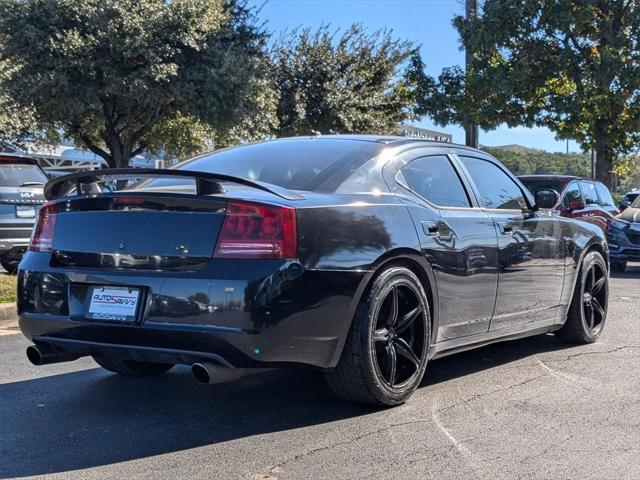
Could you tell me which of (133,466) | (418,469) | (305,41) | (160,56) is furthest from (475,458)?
(305,41)

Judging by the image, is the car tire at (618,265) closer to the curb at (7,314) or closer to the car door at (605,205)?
the car door at (605,205)

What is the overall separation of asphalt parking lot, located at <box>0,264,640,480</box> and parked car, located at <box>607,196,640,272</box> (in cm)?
869

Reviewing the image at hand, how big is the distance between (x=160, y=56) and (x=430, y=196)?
15.8 meters

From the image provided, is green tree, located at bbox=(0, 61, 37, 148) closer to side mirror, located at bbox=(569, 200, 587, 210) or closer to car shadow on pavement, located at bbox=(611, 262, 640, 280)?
side mirror, located at bbox=(569, 200, 587, 210)

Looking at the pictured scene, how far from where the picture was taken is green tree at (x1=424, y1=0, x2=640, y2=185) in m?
20.2

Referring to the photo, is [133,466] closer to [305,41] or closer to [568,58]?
[568,58]

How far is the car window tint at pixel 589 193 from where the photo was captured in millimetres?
14219

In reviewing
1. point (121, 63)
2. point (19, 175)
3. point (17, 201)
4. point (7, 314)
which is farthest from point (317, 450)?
point (121, 63)

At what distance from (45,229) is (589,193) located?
1173 cm

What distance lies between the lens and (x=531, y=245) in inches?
227

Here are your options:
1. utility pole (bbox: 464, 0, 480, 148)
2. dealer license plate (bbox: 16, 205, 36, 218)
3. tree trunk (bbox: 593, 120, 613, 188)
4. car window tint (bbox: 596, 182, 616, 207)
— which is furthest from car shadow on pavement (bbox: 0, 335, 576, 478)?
tree trunk (bbox: 593, 120, 613, 188)

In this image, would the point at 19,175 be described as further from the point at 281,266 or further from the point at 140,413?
the point at 281,266

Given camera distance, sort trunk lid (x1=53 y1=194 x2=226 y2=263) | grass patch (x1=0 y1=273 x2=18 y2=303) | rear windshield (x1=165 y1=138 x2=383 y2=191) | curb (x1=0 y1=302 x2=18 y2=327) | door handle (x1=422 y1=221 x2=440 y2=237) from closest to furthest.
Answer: trunk lid (x1=53 y1=194 x2=226 y2=263)
rear windshield (x1=165 y1=138 x2=383 y2=191)
door handle (x1=422 y1=221 x2=440 y2=237)
curb (x1=0 y1=302 x2=18 y2=327)
grass patch (x1=0 y1=273 x2=18 y2=303)

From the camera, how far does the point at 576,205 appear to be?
13773 millimetres
